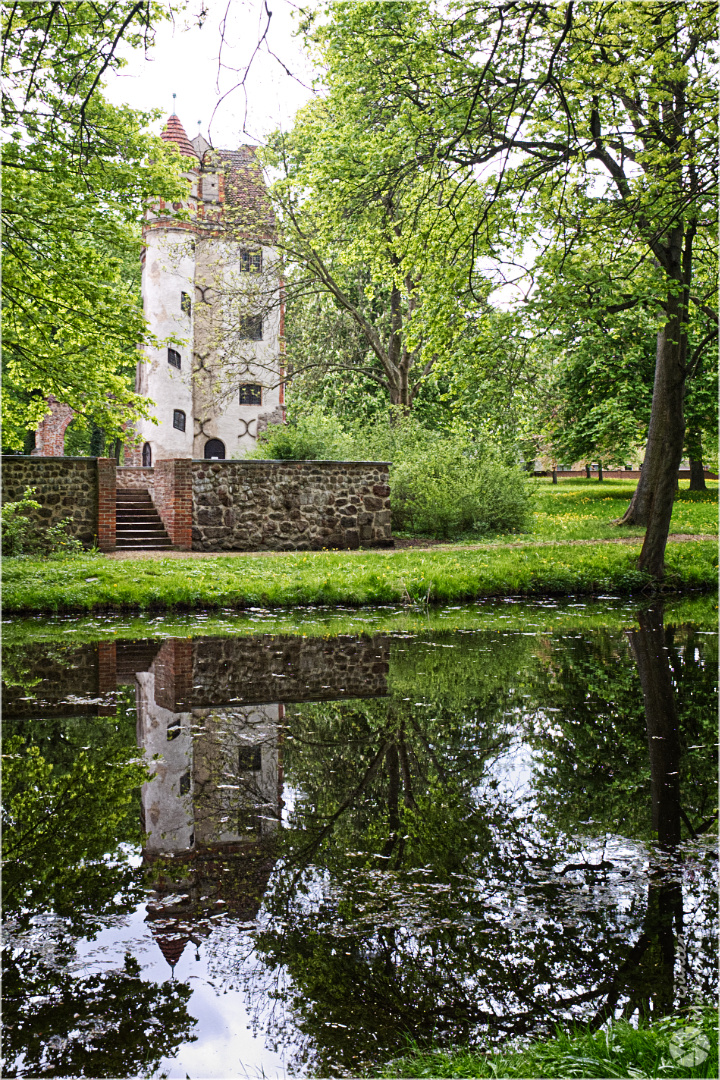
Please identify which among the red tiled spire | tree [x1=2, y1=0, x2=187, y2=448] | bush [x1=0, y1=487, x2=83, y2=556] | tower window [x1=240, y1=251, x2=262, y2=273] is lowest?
bush [x1=0, y1=487, x2=83, y2=556]

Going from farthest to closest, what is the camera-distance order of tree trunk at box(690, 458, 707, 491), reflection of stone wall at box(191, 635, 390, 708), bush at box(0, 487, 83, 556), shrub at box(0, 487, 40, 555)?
tree trunk at box(690, 458, 707, 491)
bush at box(0, 487, 83, 556)
shrub at box(0, 487, 40, 555)
reflection of stone wall at box(191, 635, 390, 708)

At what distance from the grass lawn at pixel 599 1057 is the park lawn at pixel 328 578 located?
9.55 metres

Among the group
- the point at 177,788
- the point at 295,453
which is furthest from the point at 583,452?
the point at 177,788

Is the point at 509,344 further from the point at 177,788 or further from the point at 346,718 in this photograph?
the point at 177,788

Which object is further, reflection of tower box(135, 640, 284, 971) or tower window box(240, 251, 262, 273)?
tower window box(240, 251, 262, 273)

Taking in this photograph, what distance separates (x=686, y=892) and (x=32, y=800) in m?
3.45

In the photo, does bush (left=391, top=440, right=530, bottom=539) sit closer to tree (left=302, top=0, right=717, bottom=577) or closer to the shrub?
tree (left=302, top=0, right=717, bottom=577)

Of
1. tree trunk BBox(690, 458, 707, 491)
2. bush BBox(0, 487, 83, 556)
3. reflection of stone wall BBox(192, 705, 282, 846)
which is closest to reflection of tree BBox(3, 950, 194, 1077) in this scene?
reflection of stone wall BBox(192, 705, 282, 846)

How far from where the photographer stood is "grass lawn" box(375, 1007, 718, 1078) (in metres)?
2.29

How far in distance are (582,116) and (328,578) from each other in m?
7.39

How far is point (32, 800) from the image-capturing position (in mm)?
4527

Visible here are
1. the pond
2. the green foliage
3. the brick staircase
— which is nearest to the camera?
the pond

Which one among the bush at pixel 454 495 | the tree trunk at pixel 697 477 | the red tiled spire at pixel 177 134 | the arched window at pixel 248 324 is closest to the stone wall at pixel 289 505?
the bush at pixel 454 495

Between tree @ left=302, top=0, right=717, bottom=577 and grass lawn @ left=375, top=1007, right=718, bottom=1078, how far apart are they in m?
4.89
